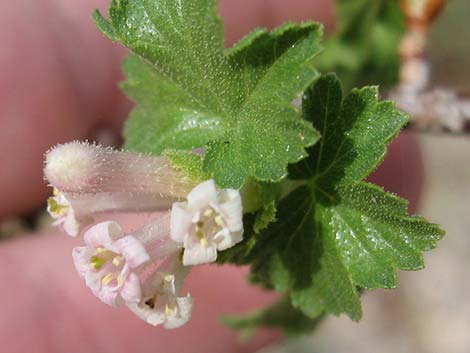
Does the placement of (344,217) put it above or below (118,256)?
above

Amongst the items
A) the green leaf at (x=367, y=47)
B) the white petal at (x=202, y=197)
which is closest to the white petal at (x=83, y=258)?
the white petal at (x=202, y=197)

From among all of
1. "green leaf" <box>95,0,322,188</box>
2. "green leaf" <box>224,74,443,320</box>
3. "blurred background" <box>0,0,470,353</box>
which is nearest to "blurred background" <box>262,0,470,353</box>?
"blurred background" <box>0,0,470,353</box>

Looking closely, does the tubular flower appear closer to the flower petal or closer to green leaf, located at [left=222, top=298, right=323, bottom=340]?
the flower petal

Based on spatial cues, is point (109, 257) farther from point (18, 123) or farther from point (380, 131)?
point (18, 123)

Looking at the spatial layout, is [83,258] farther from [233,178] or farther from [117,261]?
[233,178]

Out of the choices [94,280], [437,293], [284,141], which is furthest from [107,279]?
[437,293]

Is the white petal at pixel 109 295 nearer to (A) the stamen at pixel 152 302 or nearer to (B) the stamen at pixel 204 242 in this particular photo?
(A) the stamen at pixel 152 302
